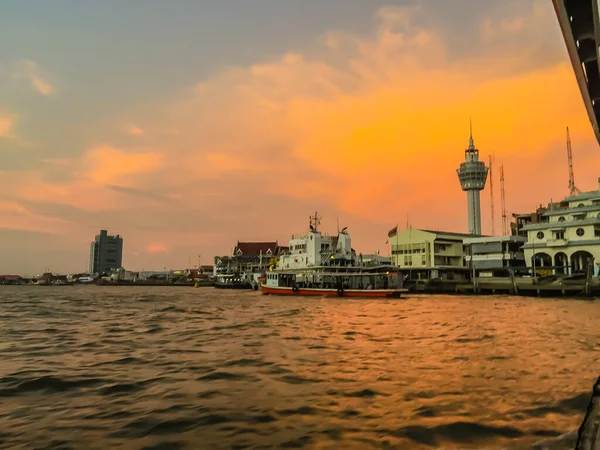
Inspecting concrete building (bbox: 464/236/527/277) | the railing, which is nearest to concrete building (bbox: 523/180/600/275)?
concrete building (bbox: 464/236/527/277)

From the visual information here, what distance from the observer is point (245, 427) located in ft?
23.9

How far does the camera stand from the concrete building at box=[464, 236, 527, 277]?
252 ft

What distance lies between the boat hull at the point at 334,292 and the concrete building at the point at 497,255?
1171 inches

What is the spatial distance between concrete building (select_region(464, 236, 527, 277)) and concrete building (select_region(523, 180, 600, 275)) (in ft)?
16.3

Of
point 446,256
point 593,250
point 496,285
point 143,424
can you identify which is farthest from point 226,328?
point 446,256

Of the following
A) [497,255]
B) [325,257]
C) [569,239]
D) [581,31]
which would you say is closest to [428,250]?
[497,255]

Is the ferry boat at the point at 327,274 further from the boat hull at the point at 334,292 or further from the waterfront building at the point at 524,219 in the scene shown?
the waterfront building at the point at 524,219

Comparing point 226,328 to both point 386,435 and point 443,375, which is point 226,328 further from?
point 386,435

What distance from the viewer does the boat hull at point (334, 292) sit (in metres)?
51.8

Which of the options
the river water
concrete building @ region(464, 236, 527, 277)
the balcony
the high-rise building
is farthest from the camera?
the high-rise building

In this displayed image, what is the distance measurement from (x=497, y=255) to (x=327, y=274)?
39.2 metres

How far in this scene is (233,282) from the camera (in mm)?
106312

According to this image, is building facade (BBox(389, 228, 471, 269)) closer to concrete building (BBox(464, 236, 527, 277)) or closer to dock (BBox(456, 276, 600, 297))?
concrete building (BBox(464, 236, 527, 277))

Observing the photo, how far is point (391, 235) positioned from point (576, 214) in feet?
107
